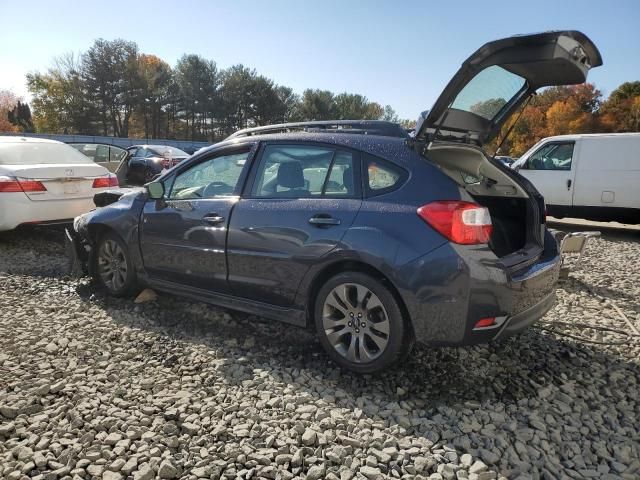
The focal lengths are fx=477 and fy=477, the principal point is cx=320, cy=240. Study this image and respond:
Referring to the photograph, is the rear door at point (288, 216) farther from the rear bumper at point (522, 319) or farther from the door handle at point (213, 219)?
the rear bumper at point (522, 319)

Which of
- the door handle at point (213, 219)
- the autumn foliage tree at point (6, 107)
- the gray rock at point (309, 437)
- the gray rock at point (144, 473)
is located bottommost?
the gray rock at point (144, 473)

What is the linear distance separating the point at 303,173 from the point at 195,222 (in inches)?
41.7

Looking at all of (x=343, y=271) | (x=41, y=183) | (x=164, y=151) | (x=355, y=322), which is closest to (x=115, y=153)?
(x=164, y=151)

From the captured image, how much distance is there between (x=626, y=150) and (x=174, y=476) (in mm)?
9823

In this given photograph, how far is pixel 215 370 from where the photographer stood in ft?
10.7

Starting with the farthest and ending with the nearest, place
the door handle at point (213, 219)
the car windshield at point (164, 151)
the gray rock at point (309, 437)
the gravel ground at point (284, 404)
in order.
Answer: the car windshield at point (164, 151), the door handle at point (213, 219), the gray rock at point (309, 437), the gravel ground at point (284, 404)

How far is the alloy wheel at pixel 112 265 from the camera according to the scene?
15.3 ft

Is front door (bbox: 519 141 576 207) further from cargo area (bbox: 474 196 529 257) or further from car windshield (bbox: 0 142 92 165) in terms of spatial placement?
car windshield (bbox: 0 142 92 165)

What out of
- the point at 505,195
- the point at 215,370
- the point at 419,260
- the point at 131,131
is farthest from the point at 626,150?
the point at 131,131

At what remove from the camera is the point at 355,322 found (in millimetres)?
3127

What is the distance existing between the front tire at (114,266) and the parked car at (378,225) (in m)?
0.33

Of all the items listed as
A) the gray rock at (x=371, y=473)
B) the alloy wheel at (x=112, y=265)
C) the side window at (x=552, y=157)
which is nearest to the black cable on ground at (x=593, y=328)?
the gray rock at (x=371, y=473)

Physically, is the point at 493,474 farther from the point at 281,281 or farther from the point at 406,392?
the point at 281,281

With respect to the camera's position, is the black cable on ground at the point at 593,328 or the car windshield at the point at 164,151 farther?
the car windshield at the point at 164,151
